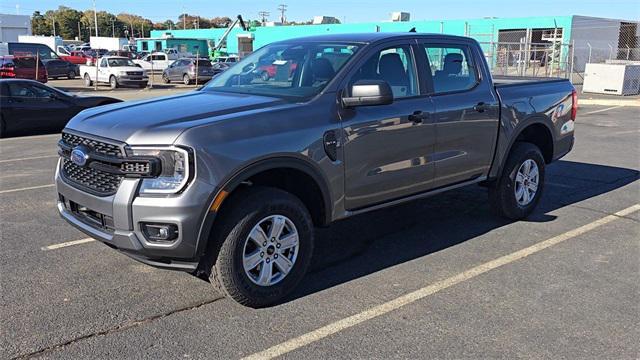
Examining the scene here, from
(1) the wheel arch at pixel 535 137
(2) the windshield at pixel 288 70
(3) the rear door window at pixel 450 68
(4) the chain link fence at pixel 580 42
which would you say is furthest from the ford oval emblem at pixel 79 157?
(4) the chain link fence at pixel 580 42

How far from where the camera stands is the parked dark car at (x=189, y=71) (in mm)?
32500

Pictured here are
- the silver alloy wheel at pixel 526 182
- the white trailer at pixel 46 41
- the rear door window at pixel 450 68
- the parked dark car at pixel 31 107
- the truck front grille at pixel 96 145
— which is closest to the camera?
the truck front grille at pixel 96 145

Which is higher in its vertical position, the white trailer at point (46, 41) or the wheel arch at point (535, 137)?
the white trailer at point (46, 41)

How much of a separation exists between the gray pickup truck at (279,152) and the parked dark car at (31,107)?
926cm

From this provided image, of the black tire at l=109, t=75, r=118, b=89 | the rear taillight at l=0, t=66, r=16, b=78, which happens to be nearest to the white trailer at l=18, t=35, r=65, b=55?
the black tire at l=109, t=75, r=118, b=89

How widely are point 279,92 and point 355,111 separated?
630 millimetres

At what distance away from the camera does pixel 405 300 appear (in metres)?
4.10

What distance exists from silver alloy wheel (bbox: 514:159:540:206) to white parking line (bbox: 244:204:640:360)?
58cm

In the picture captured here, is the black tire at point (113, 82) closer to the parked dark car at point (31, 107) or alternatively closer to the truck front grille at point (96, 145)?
the parked dark car at point (31, 107)

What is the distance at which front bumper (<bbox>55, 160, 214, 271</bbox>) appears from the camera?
11.4 feet

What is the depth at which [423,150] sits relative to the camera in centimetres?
487

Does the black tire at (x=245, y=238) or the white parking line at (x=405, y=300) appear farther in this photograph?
the black tire at (x=245, y=238)

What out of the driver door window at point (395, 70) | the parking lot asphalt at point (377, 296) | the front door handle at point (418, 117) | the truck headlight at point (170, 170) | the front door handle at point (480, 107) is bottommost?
the parking lot asphalt at point (377, 296)

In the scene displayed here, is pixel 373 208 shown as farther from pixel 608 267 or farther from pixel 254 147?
pixel 608 267
